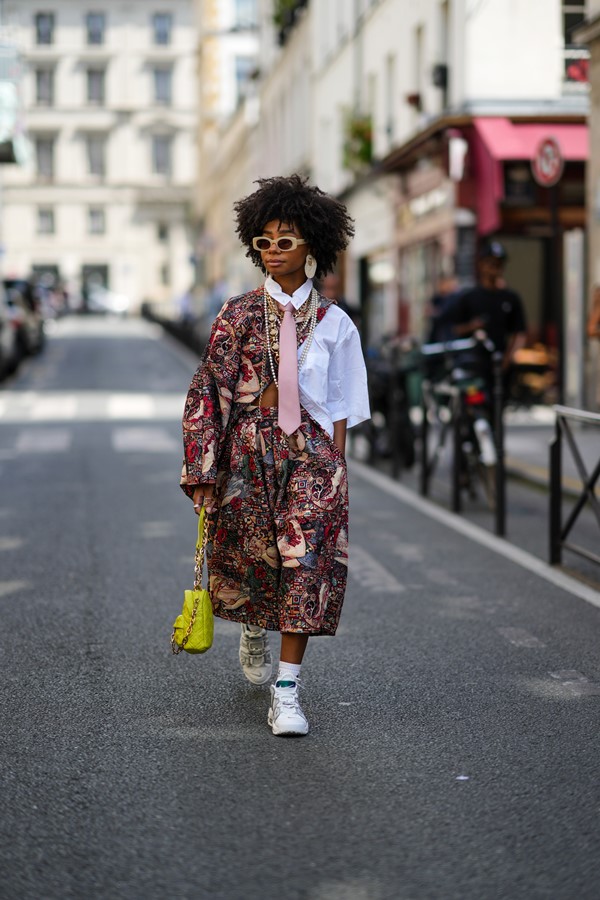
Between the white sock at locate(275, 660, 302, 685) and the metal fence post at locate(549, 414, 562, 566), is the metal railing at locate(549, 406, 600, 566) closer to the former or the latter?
the metal fence post at locate(549, 414, 562, 566)

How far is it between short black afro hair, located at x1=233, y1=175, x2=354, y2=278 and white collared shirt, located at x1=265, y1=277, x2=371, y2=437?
0.14m

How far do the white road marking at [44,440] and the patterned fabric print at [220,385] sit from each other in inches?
447

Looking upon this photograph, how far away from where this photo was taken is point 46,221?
96.1m

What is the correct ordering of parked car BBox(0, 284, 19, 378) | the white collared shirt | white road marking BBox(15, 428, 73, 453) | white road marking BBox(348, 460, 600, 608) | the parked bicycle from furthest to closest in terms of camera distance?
parked car BBox(0, 284, 19, 378)
white road marking BBox(15, 428, 73, 453)
the parked bicycle
white road marking BBox(348, 460, 600, 608)
the white collared shirt

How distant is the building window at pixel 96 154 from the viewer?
9762 centimetres

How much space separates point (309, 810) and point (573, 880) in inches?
31.6

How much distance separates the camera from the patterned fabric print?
16.3ft

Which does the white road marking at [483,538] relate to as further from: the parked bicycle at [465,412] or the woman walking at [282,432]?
the woman walking at [282,432]

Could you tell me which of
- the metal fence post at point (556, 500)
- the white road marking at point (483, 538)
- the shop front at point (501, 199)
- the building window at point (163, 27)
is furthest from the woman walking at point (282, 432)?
the building window at point (163, 27)

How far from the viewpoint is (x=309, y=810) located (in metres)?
4.11

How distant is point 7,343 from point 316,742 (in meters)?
25.0

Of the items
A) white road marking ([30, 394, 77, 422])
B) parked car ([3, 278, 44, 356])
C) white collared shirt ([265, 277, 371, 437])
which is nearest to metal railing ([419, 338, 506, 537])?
white collared shirt ([265, 277, 371, 437])

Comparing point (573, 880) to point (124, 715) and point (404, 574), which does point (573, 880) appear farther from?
point (404, 574)

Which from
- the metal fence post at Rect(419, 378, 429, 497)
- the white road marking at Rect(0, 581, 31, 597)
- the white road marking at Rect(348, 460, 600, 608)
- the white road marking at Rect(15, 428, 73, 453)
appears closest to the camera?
the white road marking at Rect(0, 581, 31, 597)
